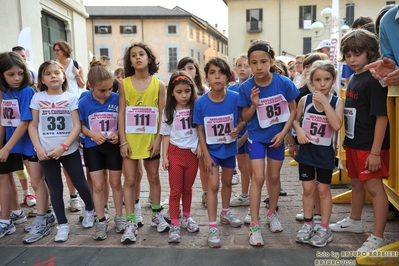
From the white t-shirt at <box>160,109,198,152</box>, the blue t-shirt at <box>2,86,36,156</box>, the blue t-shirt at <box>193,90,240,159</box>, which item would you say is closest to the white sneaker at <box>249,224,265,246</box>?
the blue t-shirt at <box>193,90,240,159</box>

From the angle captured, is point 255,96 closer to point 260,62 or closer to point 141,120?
point 260,62

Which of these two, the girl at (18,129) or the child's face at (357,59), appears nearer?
the child's face at (357,59)

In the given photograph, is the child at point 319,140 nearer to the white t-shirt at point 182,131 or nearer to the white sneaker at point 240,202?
the white t-shirt at point 182,131

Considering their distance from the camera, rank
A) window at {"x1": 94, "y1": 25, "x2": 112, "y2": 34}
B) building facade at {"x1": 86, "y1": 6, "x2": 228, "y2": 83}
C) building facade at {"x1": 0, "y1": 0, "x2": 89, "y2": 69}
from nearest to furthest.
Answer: building facade at {"x1": 0, "y1": 0, "x2": 89, "y2": 69}, building facade at {"x1": 86, "y1": 6, "x2": 228, "y2": 83}, window at {"x1": 94, "y1": 25, "x2": 112, "y2": 34}

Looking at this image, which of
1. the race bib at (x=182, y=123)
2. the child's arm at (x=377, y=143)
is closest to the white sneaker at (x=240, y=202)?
the race bib at (x=182, y=123)

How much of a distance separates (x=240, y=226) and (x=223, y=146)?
94 centimetres

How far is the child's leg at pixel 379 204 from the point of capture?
114 inches

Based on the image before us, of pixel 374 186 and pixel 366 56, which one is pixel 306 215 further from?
pixel 366 56

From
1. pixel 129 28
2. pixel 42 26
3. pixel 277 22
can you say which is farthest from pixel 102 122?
pixel 129 28

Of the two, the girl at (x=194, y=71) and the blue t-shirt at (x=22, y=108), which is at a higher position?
the girl at (x=194, y=71)

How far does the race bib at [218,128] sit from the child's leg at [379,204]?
131 cm

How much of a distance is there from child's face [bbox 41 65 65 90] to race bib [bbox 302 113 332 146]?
2482mm

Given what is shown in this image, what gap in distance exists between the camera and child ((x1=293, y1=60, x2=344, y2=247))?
3031 millimetres

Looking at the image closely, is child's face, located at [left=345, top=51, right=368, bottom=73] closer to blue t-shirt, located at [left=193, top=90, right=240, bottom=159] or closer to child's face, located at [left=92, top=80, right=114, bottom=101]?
blue t-shirt, located at [left=193, top=90, right=240, bottom=159]
